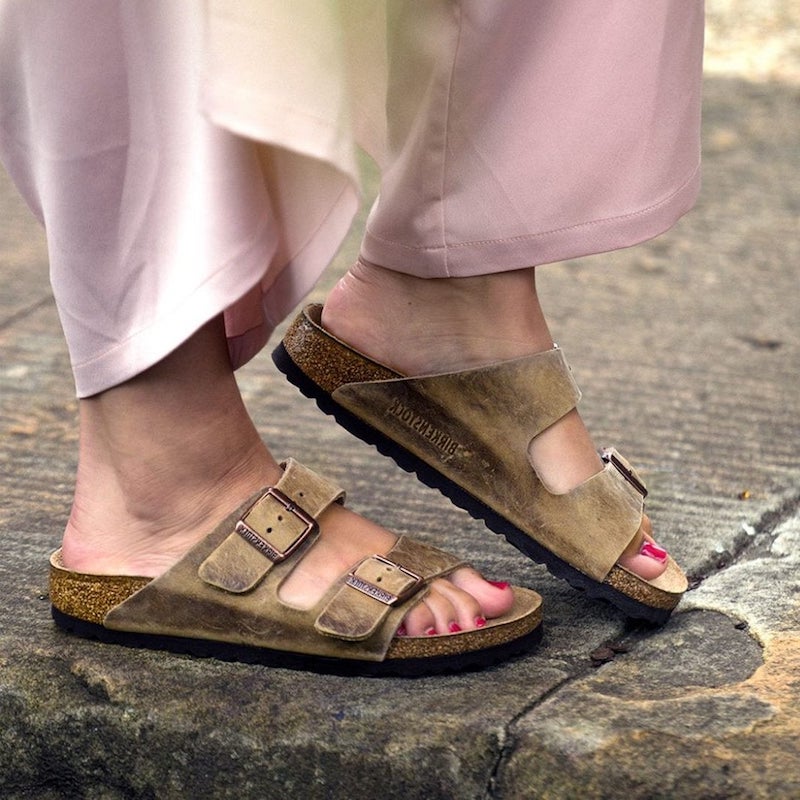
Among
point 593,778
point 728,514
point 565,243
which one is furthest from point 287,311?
point 728,514

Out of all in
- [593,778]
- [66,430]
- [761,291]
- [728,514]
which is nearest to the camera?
[593,778]

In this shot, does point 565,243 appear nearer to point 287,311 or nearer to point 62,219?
point 287,311

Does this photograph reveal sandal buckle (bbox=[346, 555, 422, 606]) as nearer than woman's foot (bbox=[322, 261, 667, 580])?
Yes

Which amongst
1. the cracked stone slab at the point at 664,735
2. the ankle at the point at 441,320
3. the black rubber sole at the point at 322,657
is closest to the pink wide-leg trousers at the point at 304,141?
the ankle at the point at 441,320

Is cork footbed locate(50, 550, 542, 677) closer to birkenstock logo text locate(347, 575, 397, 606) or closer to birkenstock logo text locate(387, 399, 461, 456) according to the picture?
birkenstock logo text locate(347, 575, 397, 606)

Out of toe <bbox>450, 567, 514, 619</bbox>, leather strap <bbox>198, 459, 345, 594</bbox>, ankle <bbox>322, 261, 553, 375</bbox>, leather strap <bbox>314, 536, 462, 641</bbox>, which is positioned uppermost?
ankle <bbox>322, 261, 553, 375</bbox>

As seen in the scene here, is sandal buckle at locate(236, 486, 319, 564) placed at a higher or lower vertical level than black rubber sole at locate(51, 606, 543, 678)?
higher

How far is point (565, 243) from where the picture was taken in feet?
4.28

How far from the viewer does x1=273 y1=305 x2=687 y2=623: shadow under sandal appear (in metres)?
1.32

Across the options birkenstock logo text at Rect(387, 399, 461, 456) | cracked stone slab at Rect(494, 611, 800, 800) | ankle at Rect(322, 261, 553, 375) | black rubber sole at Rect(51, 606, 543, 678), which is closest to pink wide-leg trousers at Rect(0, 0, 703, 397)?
ankle at Rect(322, 261, 553, 375)

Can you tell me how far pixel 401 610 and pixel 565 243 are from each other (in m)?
0.38

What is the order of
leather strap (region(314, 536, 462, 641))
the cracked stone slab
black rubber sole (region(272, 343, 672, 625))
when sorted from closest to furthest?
the cracked stone slab
leather strap (region(314, 536, 462, 641))
black rubber sole (region(272, 343, 672, 625))

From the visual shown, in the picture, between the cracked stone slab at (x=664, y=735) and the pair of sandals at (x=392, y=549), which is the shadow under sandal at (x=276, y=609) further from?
the cracked stone slab at (x=664, y=735)

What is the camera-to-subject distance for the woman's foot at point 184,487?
125cm
